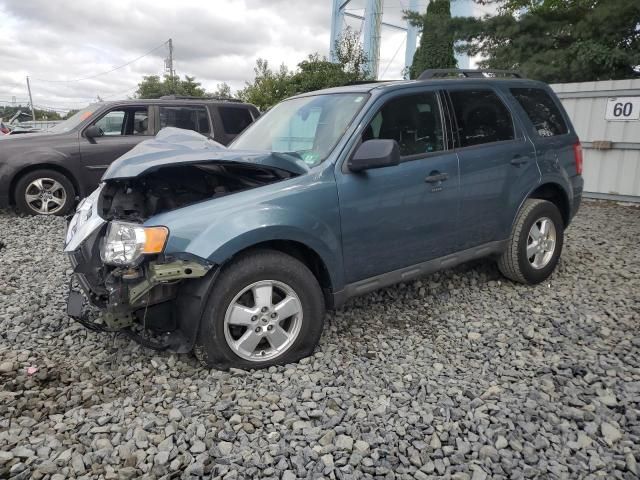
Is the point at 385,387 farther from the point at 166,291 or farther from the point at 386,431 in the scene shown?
the point at 166,291

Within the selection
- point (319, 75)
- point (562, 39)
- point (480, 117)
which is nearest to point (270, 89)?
point (319, 75)

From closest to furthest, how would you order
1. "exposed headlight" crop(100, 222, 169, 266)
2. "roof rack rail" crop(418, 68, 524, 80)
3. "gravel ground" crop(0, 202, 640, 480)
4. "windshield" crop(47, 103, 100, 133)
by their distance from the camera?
"gravel ground" crop(0, 202, 640, 480)
"exposed headlight" crop(100, 222, 169, 266)
"roof rack rail" crop(418, 68, 524, 80)
"windshield" crop(47, 103, 100, 133)

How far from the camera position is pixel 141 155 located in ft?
9.61

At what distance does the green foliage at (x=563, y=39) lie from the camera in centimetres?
980

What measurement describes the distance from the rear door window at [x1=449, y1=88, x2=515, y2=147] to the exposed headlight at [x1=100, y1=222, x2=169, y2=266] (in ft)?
7.96

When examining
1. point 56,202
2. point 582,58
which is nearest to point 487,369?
point 56,202

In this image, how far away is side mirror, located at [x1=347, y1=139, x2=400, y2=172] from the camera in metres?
2.99

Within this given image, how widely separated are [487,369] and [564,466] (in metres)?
0.90

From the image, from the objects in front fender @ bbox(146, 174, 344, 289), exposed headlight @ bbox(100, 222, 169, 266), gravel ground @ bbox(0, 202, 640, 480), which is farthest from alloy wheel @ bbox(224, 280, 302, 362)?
exposed headlight @ bbox(100, 222, 169, 266)

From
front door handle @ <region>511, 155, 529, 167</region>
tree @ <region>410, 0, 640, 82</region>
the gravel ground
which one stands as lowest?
the gravel ground

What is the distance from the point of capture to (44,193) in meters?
7.06

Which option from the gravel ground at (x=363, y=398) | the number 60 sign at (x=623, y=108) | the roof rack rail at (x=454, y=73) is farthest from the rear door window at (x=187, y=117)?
the number 60 sign at (x=623, y=108)

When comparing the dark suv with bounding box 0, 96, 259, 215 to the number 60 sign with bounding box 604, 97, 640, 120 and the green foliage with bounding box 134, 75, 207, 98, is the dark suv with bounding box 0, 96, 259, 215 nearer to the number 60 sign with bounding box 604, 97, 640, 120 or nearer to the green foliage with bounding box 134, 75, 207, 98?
the number 60 sign with bounding box 604, 97, 640, 120

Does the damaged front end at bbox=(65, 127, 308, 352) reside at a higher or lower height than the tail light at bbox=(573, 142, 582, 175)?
lower
